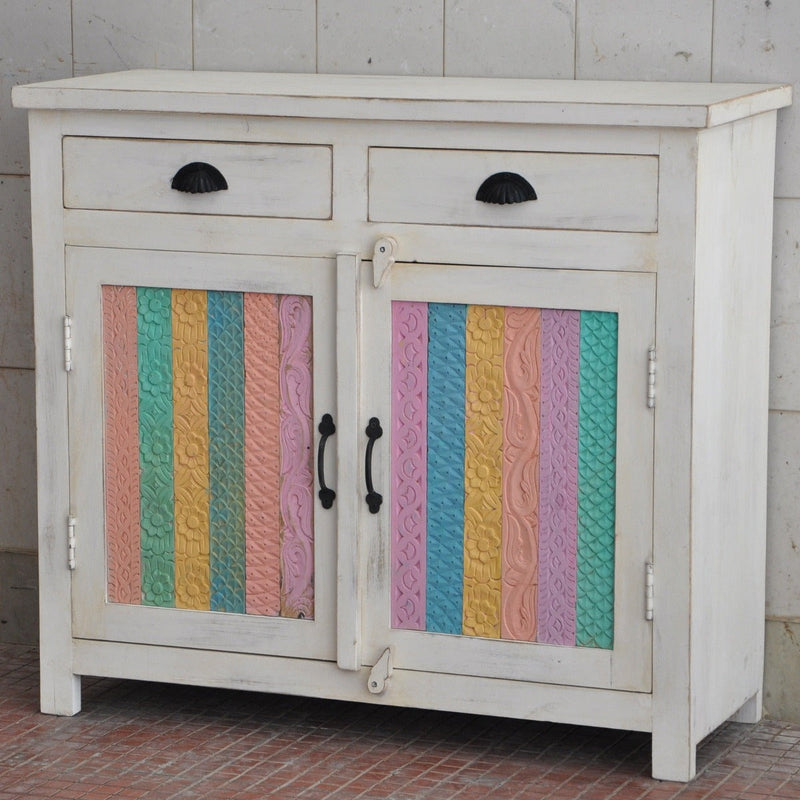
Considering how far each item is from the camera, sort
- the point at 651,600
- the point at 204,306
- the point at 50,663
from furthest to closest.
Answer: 1. the point at 50,663
2. the point at 204,306
3. the point at 651,600

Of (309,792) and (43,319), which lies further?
(43,319)

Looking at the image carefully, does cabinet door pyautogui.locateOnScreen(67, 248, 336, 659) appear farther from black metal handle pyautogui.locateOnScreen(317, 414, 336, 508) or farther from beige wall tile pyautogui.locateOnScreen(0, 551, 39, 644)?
beige wall tile pyautogui.locateOnScreen(0, 551, 39, 644)

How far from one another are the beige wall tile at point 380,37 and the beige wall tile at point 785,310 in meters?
0.88

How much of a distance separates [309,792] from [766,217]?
156 cm

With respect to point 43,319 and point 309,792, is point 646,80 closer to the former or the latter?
point 43,319

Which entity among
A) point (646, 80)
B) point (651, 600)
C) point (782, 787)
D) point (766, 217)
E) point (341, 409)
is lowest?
point (782, 787)

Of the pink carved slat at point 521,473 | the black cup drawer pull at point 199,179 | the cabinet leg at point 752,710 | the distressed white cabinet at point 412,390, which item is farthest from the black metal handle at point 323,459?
the cabinet leg at point 752,710

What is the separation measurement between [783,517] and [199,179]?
1515mm

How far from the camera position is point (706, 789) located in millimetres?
3605

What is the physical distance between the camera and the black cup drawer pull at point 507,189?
11.3 feet

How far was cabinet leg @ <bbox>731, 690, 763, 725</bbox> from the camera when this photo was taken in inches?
157

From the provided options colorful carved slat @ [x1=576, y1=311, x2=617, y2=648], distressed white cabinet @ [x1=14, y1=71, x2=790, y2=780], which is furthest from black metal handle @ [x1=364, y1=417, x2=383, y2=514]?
colorful carved slat @ [x1=576, y1=311, x2=617, y2=648]

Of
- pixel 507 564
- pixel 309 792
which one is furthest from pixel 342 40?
pixel 309 792

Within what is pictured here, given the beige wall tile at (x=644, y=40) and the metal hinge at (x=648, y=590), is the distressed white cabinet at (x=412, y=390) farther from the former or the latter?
the beige wall tile at (x=644, y=40)
